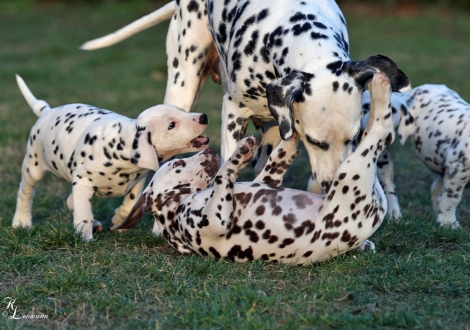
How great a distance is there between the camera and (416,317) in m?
4.11

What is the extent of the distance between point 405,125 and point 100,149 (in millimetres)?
3291

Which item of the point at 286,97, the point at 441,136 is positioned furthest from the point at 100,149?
the point at 441,136

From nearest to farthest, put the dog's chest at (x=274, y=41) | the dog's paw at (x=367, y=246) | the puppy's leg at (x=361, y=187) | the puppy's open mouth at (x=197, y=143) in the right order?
the puppy's leg at (x=361, y=187) < the dog's chest at (x=274, y=41) < the dog's paw at (x=367, y=246) < the puppy's open mouth at (x=197, y=143)

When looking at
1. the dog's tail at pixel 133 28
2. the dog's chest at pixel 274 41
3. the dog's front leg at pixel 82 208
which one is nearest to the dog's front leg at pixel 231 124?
the dog's chest at pixel 274 41

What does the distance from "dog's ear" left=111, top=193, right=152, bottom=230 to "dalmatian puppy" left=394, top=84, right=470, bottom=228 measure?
2.64 metres

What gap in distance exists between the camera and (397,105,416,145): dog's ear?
748 cm

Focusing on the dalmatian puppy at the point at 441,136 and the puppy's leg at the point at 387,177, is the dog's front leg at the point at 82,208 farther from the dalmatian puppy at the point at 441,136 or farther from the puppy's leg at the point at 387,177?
the dalmatian puppy at the point at 441,136

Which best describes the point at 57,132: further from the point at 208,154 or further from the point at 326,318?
the point at 326,318

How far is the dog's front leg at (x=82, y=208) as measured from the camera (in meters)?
5.99

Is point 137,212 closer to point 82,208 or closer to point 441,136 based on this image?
point 82,208

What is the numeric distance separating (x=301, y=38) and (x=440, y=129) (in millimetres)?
2558

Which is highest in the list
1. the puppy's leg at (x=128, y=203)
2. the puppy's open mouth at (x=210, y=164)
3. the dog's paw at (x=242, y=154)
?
the dog's paw at (x=242, y=154)

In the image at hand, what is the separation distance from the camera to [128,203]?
253 inches

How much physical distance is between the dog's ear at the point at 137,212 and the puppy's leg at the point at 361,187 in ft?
4.57
